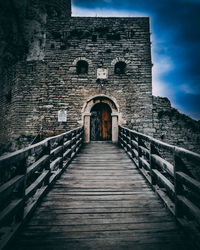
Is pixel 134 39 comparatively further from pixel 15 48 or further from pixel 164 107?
pixel 15 48

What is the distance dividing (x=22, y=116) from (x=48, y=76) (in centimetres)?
266

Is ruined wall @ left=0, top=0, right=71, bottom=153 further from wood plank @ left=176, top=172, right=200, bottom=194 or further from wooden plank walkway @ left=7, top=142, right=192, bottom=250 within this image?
wood plank @ left=176, top=172, right=200, bottom=194

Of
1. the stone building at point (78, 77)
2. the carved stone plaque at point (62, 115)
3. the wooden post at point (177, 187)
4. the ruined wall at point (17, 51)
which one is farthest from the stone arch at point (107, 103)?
the wooden post at point (177, 187)

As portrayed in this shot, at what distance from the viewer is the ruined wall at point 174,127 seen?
8.28 metres

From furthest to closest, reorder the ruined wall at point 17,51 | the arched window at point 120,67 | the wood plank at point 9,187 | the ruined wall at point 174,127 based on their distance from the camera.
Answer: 1. the arched window at point 120,67
2. the ruined wall at point 17,51
3. the ruined wall at point 174,127
4. the wood plank at point 9,187

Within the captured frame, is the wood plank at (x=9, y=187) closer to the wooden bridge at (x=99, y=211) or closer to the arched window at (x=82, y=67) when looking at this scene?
the wooden bridge at (x=99, y=211)

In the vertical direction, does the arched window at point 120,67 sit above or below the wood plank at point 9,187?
above

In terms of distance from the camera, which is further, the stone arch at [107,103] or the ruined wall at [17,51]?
the ruined wall at [17,51]

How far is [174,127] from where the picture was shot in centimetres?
841

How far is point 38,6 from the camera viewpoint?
9172 millimetres

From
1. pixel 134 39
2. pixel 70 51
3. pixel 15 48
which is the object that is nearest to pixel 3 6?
pixel 15 48

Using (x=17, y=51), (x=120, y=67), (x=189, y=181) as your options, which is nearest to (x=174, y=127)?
(x=120, y=67)

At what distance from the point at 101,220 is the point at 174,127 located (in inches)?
302

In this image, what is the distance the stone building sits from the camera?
848cm
